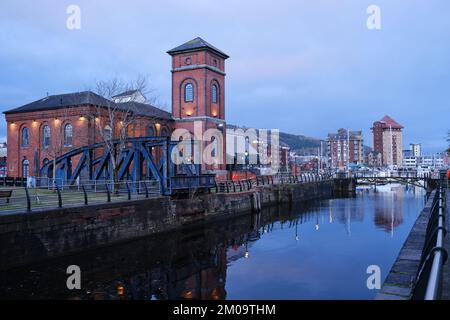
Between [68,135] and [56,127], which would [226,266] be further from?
[56,127]

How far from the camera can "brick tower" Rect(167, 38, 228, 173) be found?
41.7m

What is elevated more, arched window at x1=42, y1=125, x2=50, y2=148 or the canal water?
arched window at x1=42, y1=125, x2=50, y2=148

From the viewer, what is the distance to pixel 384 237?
859 inches

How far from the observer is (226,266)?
15.2 metres

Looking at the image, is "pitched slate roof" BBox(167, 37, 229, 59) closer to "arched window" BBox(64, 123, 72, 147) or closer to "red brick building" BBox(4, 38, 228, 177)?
"red brick building" BBox(4, 38, 228, 177)

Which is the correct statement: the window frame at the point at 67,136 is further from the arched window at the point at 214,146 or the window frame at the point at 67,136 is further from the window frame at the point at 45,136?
the arched window at the point at 214,146

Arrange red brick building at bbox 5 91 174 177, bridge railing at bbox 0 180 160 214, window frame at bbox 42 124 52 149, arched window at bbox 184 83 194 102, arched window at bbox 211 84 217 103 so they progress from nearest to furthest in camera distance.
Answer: bridge railing at bbox 0 180 160 214, red brick building at bbox 5 91 174 177, window frame at bbox 42 124 52 149, arched window at bbox 184 83 194 102, arched window at bbox 211 84 217 103

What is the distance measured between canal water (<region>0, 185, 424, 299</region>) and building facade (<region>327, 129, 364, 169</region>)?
121 m

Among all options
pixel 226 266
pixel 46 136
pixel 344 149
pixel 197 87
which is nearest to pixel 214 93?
pixel 197 87

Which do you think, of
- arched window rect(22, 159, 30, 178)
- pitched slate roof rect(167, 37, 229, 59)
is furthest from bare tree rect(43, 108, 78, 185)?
pitched slate roof rect(167, 37, 229, 59)

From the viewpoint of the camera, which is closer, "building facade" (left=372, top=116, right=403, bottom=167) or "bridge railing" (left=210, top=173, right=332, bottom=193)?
"bridge railing" (left=210, top=173, right=332, bottom=193)

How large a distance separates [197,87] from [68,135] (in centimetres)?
1436

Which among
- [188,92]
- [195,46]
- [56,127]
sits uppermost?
[195,46]

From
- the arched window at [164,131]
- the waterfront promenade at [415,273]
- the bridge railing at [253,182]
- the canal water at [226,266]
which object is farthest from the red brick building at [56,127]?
the waterfront promenade at [415,273]
